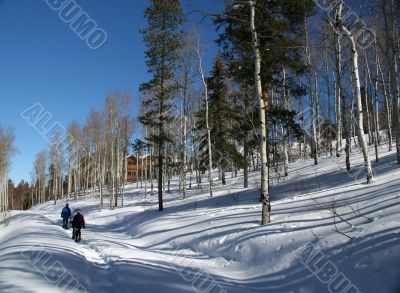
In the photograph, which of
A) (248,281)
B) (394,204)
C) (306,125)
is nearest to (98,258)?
(248,281)

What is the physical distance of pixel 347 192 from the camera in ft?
39.0

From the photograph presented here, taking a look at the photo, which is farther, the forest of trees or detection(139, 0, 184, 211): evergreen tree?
detection(139, 0, 184, 211): evergreen tree

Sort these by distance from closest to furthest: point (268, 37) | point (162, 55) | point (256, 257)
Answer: point (256, 257)
point (268, 37)
point (162, 55)

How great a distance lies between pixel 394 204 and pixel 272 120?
8.71m

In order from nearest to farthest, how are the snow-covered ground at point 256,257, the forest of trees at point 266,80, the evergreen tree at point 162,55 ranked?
1. the snow-covered ground at point 256,257
2. the forest of trees at point 266,80
3. the evergreen tree at point 162,55

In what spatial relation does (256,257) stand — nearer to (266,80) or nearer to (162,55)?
(266,80)

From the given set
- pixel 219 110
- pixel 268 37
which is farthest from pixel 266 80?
pixel 219 110

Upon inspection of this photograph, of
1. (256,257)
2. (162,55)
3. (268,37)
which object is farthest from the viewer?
(162,55)

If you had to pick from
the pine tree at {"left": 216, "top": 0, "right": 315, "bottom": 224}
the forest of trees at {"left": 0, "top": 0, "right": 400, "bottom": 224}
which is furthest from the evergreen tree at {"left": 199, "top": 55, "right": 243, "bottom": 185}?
the pine tree at {"left": 216, "top": 0, "right": 315, "bottom": 224}

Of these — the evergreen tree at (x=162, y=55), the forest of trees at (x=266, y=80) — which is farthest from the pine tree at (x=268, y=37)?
the evergreen tree at (x=162, y=55)

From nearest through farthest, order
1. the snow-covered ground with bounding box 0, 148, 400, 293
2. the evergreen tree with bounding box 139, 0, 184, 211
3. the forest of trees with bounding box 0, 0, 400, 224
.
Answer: the snow-covered ground with bounding box 0, 148, 400, 293 < the forest of trees with bounding box 0, 0, 400, 224 < the evergreen tree with bounding box 139, 0, 184, 211

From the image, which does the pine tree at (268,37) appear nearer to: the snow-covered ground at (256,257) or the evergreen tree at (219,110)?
the snow-covered ground at (256,257)

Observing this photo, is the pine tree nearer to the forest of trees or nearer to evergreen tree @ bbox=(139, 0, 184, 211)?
the forest of trees

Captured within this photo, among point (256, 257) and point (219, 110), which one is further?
point (219, 110)
